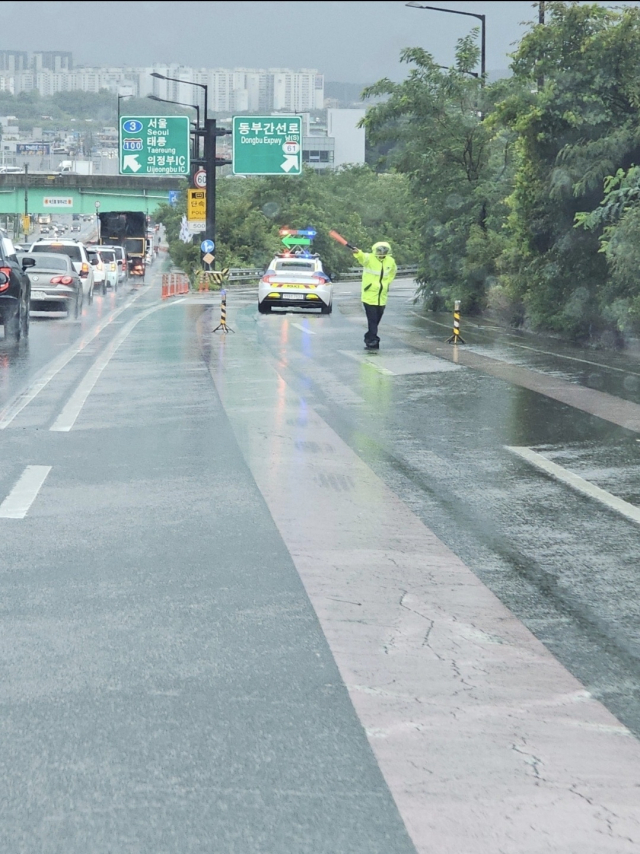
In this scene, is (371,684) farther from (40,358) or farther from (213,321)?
(213,321)

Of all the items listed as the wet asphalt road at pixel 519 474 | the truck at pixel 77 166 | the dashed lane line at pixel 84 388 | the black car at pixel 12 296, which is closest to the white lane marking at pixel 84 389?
the dashed lane line at pixel 84 388

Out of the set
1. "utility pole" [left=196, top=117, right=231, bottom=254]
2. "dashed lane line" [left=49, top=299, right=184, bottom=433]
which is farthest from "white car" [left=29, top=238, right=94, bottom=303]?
"utility pole" [left=196, top=117, right=231, bottom=254]

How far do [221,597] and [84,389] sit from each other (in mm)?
9795

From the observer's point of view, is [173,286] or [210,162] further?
[210,162]

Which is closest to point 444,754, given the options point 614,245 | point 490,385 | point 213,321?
point 490,385

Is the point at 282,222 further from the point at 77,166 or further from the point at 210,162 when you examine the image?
the point at 77,166

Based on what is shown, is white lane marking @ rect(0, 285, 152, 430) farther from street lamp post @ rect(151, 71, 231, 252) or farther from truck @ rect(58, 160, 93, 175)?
truck @ rect(58, 160, 93, 175)

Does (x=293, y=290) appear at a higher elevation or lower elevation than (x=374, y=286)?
lower

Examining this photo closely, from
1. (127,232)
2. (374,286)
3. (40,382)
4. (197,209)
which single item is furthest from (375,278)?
(127,232)

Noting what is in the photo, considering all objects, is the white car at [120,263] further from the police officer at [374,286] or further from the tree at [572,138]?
the police officer at [374,286]

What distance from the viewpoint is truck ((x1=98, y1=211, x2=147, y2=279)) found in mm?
77000

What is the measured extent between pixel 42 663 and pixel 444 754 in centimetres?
176

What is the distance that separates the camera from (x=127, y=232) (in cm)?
7881

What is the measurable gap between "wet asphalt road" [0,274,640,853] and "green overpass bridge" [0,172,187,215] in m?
83.2
